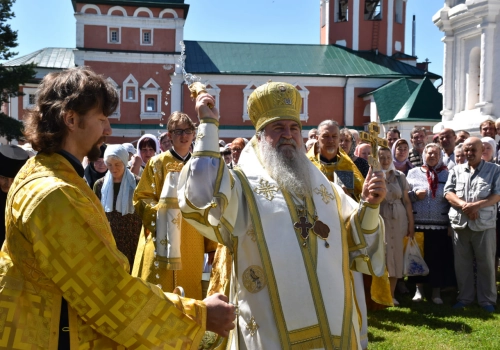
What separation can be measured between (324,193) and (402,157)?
5.13 m

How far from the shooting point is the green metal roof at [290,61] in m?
36.0

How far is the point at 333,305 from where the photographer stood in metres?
3.35

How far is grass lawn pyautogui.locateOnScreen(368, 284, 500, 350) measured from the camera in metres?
6.00

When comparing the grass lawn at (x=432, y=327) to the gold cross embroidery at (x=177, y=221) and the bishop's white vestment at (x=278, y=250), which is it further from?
the bishop's white vestment at (x=278, y=250)

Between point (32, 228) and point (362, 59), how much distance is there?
122 ft

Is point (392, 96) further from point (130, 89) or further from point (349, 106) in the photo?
point (130, 89)

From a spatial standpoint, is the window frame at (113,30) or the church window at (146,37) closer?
the window frame at (113,30)

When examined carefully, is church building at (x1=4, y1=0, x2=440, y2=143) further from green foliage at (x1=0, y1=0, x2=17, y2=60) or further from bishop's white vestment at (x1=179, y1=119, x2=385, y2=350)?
bishop's white vestment at (x1=179, y1=119, x2=385, y2=350)

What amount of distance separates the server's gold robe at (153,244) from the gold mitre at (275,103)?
1.58 meters

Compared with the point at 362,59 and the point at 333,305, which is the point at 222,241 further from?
the point at 362,59

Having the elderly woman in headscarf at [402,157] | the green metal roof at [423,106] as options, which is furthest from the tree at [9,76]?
the elderly woman in headscarf at [402,157]

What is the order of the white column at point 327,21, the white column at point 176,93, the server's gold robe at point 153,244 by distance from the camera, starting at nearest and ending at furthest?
1. the server's gold robe at point 153,244
2. the white column at point 176,93
3. the white column at point 327,21

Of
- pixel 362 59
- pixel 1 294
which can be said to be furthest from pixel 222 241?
pixel 362 59

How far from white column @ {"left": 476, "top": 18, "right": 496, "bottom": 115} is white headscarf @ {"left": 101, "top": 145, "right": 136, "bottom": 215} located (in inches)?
424
